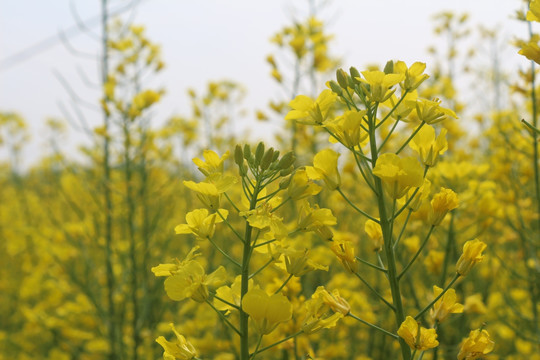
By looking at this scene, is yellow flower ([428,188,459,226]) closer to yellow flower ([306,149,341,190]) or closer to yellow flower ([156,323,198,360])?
yellow flower ([306,149,341,190])

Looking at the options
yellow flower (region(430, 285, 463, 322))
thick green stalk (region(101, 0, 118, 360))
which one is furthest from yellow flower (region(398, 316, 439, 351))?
thick green stalk (region(101, 0, 118, 360))

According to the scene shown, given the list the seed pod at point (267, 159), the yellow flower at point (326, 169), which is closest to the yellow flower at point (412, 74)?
the yellow flower at point (326, 169)

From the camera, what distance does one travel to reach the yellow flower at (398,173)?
33.4 inches

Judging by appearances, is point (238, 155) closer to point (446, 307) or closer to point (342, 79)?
point (342, 79)

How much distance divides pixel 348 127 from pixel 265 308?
403 mm

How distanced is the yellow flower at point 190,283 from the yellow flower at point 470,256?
1.68 ft

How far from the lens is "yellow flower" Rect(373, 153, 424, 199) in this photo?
850 millimetres

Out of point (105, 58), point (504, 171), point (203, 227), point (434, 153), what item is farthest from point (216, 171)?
point (504, 171)

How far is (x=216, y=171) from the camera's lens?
3.37 ft

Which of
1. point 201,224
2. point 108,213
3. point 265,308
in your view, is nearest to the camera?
point 265,308

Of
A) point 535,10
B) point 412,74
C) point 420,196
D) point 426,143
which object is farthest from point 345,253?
point 535,10

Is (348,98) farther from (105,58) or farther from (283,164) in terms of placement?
(105,58)

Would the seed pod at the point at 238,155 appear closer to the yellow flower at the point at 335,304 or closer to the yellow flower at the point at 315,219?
the yellow flower at the point at 315,219

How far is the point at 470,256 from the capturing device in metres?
0.94
